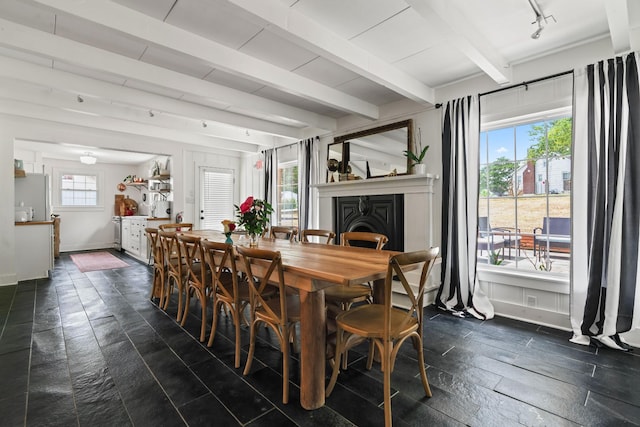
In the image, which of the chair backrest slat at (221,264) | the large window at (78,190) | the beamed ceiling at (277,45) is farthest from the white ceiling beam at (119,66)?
the large window at (78,190)

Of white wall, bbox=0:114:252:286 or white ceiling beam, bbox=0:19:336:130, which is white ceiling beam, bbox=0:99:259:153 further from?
white ceiling beam, bbox=0:19:336:130

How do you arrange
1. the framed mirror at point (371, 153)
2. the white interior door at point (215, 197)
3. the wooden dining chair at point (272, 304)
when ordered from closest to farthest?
the wooden dining chair at point (272, 304), the framed mirror at point (371, 153), the white interior door at point (215, 197)

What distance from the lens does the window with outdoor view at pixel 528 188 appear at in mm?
3000

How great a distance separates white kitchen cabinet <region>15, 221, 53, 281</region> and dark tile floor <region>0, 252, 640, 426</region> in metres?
2.00

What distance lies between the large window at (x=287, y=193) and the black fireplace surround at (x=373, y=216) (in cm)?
141

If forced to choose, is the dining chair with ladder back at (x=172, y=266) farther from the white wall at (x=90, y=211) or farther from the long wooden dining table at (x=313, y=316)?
the white wall at (x=90, y=211)

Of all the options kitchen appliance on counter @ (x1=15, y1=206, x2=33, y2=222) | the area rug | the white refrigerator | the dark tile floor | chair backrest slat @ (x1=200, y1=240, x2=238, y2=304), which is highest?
the white refrigerator

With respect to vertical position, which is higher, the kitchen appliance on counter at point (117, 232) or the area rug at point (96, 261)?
the kitchen appliance on counter at point (117, 232)

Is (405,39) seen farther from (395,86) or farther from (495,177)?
(495,177)

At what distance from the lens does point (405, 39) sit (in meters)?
2.70

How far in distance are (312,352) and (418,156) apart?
286 centimetres

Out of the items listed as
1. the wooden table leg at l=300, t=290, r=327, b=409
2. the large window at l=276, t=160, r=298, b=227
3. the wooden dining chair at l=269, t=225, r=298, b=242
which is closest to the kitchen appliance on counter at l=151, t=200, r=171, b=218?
the large window at l=276, t=160, r=298, b=227

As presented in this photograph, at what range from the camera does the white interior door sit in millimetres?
6539

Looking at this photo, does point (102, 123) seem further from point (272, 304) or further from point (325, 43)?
point (272, 304)
